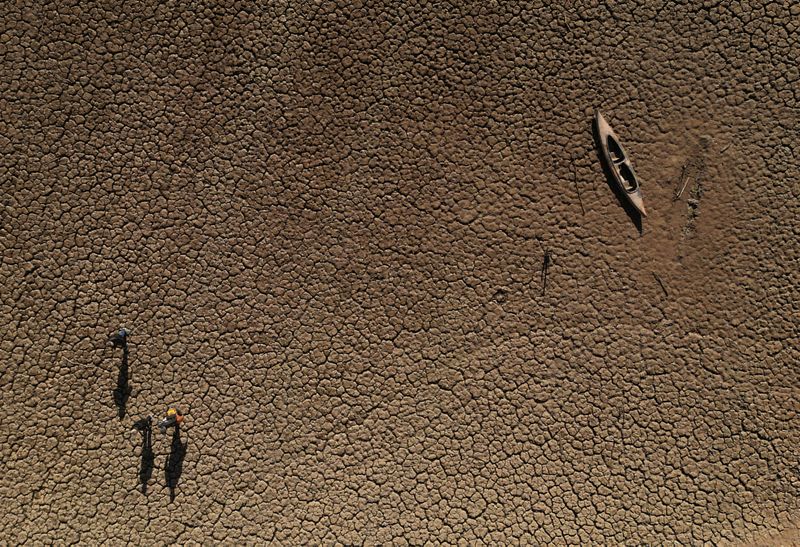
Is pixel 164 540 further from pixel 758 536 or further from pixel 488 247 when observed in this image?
pixel 758 536

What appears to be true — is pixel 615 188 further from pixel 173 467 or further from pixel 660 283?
pixel 173 467

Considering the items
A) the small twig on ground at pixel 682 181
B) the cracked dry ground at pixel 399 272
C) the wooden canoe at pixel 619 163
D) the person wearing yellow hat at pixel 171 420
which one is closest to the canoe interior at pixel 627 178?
the wooden canoe at pixel 619 163

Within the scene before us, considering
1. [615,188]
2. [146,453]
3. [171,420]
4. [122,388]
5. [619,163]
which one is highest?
[619,163]

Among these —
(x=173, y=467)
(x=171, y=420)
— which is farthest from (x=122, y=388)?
(x=173, y=467)

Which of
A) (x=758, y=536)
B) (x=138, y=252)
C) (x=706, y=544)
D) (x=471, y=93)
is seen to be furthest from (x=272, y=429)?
(x=758, y=536)

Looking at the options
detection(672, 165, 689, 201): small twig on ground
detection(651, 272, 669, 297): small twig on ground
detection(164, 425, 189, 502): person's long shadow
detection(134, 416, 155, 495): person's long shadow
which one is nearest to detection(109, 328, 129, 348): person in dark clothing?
detection(134, 416, 155, 495): person's long shadow

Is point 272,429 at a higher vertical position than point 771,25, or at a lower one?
lower

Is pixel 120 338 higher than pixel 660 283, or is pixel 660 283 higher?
pixel 660 283
